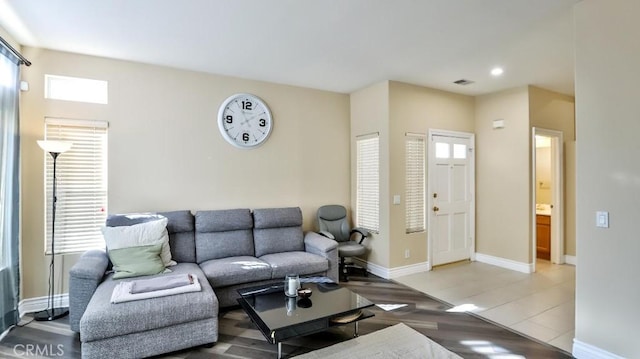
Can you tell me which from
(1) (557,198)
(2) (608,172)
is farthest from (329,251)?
(1) (557,198)

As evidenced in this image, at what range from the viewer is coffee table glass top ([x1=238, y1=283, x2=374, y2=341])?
7.75ft

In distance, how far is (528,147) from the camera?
15.0 ft

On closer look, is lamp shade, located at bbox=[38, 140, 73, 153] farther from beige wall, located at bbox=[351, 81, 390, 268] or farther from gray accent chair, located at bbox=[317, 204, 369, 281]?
beige wall, located at bbox=[351, 81, 390, 268]

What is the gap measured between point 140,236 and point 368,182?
3033mm

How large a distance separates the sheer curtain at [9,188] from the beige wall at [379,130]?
156 inches

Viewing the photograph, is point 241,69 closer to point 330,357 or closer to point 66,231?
point 66,231

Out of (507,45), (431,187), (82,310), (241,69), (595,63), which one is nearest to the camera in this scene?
(595,63)

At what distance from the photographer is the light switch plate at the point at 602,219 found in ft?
7.60

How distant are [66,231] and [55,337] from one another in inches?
45.5

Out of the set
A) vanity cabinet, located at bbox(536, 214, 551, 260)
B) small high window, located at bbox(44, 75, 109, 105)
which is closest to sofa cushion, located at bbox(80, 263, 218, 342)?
small high window, located at bbox(44, 75, 109, 105)

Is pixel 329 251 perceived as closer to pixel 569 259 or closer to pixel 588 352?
pixel 588 352

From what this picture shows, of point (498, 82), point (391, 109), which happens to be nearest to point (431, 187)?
point (391, 109)

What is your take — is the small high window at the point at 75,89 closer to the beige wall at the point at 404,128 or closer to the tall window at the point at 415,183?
the beige wall at the point at 404,128

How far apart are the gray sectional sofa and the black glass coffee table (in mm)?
373
